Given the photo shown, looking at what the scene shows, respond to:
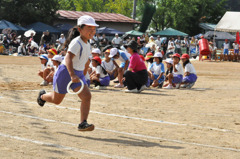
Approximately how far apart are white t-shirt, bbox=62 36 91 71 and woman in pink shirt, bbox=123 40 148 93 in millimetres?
6263

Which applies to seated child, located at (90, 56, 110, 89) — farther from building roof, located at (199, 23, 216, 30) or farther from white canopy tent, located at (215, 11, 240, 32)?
building roof, located at (199, 23, 216, 30)

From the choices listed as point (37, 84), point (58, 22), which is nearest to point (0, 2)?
point (58, 22)

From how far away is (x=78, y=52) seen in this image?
7.50 metres

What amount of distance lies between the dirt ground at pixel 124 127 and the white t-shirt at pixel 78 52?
1.00 metres

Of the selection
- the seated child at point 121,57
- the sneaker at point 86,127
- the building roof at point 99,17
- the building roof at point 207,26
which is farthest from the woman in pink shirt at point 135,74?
the building roof at point 207,26

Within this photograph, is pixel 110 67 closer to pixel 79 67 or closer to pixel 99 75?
pixel 99 75

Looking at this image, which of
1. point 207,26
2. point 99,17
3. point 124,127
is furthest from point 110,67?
point 207,26

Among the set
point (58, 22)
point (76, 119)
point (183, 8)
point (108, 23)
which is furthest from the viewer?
point (183, 8)

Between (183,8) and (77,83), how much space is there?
59446 millimetres

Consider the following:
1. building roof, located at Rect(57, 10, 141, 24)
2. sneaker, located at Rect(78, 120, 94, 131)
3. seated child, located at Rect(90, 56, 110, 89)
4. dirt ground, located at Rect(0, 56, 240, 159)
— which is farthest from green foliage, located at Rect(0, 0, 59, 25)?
sneaker, located at Rect(78, 120, 94, 131)

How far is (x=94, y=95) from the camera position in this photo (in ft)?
42.5

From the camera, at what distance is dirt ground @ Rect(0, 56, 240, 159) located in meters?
6.32

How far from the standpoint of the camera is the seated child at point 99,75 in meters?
14.5

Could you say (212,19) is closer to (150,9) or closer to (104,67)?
(150,9)
